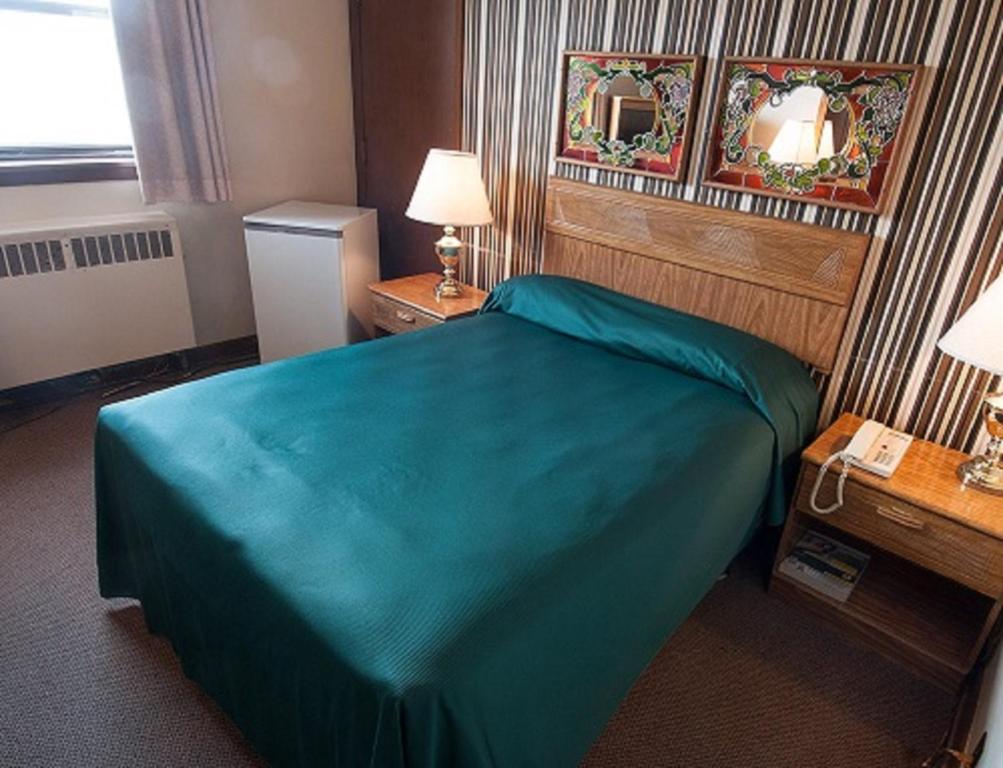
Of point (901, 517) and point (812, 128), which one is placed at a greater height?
point (812, 128)

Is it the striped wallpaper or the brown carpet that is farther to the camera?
the striped wallpaper

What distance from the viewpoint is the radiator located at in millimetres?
2646

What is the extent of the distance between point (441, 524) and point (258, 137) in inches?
106

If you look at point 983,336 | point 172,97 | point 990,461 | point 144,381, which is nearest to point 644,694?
point 990,461

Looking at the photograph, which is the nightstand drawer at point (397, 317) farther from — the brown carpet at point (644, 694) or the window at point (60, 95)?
the brown carpet at point (644, 694)

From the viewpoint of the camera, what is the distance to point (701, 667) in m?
1.79

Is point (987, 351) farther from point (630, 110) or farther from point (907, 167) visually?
point (630, 110)

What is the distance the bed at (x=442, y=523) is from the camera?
1.07m

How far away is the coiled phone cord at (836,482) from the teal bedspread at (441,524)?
106 millimetres

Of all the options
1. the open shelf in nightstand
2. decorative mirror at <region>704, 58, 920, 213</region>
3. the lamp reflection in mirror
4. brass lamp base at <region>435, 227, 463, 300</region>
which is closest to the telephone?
the open shelf in nightstand

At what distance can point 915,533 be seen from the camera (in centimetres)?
166

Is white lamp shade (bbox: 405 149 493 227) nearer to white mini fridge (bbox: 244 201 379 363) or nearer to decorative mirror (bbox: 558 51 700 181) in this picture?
decorative mirror (bbox: 558 51 700 181)

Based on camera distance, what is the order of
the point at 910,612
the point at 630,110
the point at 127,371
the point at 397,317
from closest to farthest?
the point at 910,612
the point at 630,110
the point at 397,317
the point at 127,371

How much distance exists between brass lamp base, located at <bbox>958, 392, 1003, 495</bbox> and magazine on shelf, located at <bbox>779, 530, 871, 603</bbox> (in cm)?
45
